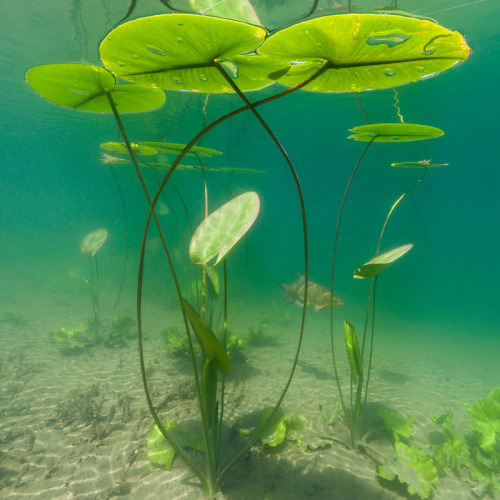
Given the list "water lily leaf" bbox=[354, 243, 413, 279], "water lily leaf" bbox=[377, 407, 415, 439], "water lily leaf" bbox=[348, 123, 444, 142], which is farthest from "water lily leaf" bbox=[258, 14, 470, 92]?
"water lily leaf" bbox=[377, 407, 415, 439]

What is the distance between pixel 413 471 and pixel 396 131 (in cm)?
358

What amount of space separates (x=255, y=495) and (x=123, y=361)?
182 inches

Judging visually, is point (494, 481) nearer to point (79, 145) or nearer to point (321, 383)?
point (321, 383)

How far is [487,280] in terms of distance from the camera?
80438mm

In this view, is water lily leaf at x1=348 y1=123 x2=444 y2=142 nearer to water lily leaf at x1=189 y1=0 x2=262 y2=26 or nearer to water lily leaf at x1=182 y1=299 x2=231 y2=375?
water lily leaf at x1=189 y1=0 x2=262 y2=26

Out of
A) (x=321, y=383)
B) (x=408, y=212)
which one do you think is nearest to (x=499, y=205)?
(x=408, y=212)

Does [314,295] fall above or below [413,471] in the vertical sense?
above

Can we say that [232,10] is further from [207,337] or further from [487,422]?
[487,422]

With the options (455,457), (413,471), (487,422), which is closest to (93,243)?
(413,471)

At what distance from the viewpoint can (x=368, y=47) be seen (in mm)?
1500

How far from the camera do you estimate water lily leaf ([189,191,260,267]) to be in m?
2.10

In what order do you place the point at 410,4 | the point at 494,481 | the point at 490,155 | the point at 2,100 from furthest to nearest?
the point at 490,155 → the point at 2,100 → the point at 410,4 → the point at 494,481

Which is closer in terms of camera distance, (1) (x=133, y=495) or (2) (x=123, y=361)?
(1) (x=133, y=495)

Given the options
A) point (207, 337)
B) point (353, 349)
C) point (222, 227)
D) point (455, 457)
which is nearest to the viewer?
point (207, 337)
